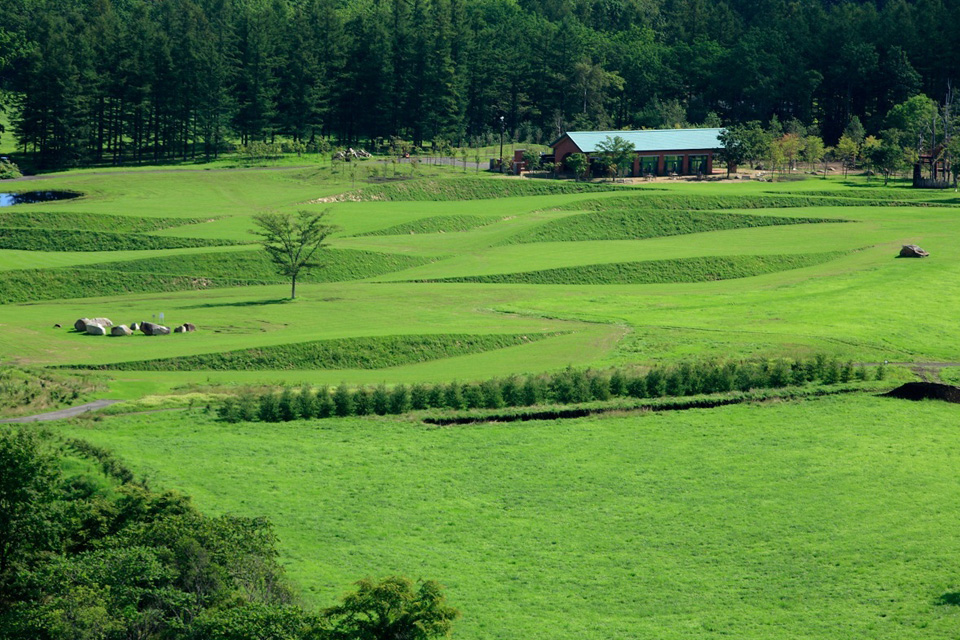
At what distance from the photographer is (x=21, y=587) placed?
3453 centimetres

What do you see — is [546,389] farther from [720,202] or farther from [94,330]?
[720,202]

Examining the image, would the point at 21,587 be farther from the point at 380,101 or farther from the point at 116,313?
the point at 380,101

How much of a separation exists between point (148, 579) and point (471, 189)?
3743 inches

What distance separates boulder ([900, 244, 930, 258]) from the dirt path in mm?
66028

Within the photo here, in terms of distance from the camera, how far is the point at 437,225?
359 ft

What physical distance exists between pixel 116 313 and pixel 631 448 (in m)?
37.8

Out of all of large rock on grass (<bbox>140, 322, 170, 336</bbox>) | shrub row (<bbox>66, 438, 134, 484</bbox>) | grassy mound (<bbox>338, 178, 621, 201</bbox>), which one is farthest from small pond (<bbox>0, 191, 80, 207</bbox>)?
shrub row (<bbox>66, 438, 134, 484</bbox>)

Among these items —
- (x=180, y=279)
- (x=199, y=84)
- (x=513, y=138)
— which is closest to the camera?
(x=180, y=279)

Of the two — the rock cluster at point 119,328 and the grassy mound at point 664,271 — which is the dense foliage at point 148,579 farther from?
the grassy mound at point 664,271

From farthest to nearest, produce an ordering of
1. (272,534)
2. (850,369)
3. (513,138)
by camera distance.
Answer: (513,138)
(850,369)
(272,534)

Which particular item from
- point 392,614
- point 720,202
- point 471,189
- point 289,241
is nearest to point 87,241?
point 289,241

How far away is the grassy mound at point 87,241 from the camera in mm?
95062

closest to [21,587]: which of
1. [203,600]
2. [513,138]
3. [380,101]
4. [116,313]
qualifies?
[203,600]

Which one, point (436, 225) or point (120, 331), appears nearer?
point (120, 331)
